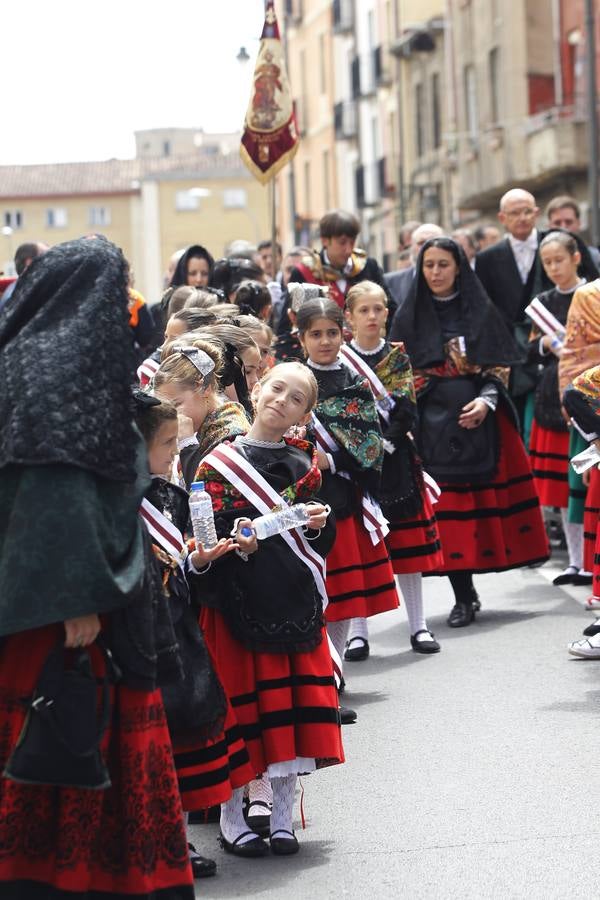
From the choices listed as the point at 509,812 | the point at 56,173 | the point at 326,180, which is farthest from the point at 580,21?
the point at 56,173

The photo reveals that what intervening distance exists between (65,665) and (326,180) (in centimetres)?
5762

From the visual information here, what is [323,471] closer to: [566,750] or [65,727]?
[566,750]

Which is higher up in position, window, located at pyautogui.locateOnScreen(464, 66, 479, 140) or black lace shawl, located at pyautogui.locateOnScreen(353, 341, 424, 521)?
window, located at pyautogui.locateOnScreen(464, 66, 479, 140)

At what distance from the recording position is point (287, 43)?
64.7 m

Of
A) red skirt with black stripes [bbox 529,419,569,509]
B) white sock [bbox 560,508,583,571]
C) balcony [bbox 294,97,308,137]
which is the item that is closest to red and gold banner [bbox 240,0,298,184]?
red skirt with black stripes [bbox 529,419,569,509]

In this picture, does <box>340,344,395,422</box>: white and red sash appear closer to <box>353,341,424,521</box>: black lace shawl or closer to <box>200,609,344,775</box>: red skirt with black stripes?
<box>353,341,424,521</box>: black lace shawl

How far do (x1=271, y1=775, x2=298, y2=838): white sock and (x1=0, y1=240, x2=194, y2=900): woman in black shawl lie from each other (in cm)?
123

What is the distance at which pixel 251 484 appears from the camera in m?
6.30

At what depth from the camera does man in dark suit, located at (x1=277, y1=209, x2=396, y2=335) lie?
37.5ft

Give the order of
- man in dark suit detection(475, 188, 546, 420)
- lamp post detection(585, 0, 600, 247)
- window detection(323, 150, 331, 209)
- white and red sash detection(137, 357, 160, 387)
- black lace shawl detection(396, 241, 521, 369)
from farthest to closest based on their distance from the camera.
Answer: window detection(323, 150, 331, 209)
lamp post detection(585, 0, 600, 247)
man in dark suit detection(475, 188, 546, 420)
black lace shawl detection(396, 241, 521, 369)
white and red sash detection(137, 357, 160, 387)

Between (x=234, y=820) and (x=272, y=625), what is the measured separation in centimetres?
65

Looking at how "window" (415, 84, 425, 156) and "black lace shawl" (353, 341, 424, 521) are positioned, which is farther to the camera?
"window" (415, 84, 425, 156)

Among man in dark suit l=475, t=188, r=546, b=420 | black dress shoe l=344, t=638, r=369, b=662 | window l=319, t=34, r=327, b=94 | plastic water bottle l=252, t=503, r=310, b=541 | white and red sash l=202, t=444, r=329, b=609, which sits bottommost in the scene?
black dress shoe l=344, t=638, r=369, b=662

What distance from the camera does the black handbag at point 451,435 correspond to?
10.4m
